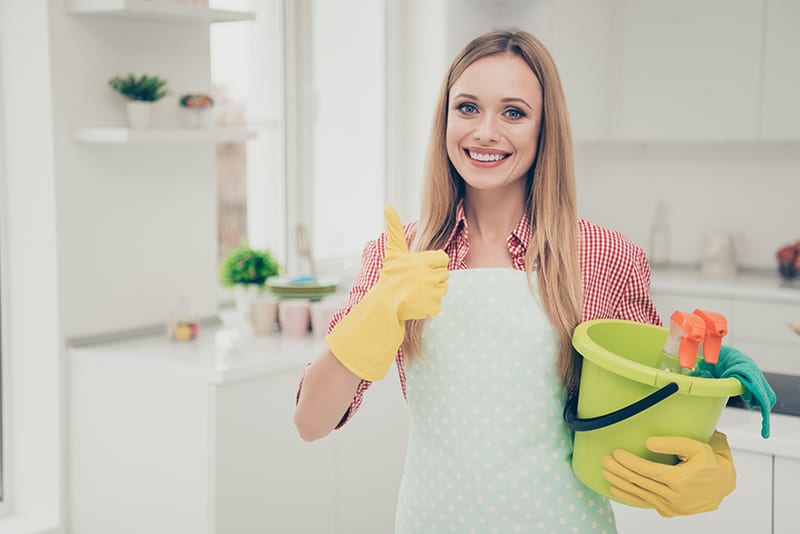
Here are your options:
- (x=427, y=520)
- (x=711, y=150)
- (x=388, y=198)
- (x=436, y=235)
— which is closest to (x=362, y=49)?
(x=388, y=198)

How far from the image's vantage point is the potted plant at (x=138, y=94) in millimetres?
2430

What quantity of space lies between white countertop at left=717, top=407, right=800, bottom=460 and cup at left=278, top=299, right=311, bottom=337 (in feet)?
4.05

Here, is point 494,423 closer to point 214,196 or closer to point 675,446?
point 675,446

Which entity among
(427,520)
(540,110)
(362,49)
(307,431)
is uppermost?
(362,49)

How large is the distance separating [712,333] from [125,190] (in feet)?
5.86

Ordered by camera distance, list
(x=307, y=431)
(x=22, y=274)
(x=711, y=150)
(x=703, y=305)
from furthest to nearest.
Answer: (x=711, y=150), (x=703, y=305), (x=22, y=274), (x=307, y=431)

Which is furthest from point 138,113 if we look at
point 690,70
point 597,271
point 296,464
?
point 690,70

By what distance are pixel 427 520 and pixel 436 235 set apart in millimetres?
423

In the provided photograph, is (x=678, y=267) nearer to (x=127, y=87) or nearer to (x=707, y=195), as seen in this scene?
(x=707, y=195)

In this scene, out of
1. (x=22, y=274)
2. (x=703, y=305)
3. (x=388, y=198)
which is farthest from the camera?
(x=388, y=198)

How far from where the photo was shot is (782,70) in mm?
3465

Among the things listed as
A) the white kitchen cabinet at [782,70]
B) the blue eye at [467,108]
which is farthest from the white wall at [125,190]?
the white kitchen cabinet at [782,70]

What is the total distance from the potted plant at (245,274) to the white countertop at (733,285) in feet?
4.85

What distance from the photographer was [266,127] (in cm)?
317
